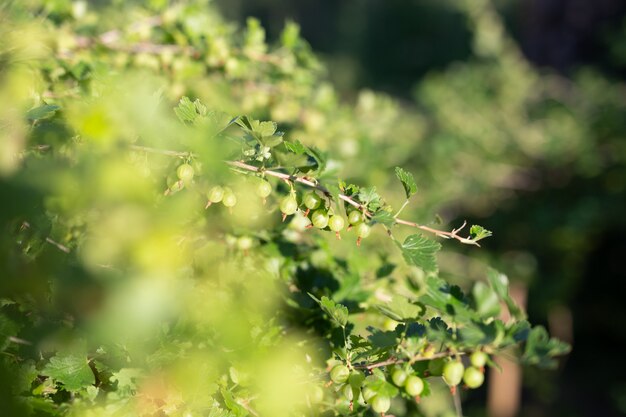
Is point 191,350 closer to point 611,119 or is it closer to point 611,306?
point 611,119

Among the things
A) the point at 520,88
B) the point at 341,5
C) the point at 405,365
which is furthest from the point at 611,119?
the point at 341,5

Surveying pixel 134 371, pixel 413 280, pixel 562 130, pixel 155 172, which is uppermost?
pixel 155 172

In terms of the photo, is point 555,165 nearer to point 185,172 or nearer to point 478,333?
point 478,333

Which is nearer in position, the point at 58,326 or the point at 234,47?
the point at 58,326

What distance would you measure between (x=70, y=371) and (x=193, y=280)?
8.6 inches

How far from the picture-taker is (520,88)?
4.06 m

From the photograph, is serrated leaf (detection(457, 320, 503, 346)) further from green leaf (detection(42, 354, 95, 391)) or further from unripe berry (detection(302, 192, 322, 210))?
green leaf (detection(42, 354, 95, 391))

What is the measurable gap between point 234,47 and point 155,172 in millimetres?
938

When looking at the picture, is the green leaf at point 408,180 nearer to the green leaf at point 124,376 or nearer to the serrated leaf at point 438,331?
the serrated leaf at point 438,331

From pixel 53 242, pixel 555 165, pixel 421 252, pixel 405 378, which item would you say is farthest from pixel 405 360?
pixel 555 165

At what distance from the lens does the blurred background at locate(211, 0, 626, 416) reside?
3.72m

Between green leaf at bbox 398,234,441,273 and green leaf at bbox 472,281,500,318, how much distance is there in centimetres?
11

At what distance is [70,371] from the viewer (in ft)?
2.34

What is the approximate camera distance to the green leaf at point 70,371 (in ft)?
2.31
